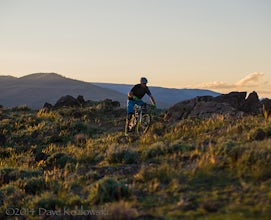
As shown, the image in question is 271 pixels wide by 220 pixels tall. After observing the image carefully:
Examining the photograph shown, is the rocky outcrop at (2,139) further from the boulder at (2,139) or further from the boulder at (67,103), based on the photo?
the boulder at (67,103)

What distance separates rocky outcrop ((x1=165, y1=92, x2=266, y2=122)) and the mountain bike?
12.5 feet

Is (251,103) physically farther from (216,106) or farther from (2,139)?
(2,139)

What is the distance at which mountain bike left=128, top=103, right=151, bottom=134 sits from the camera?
57.1ft

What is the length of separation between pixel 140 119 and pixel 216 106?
17.6 feet

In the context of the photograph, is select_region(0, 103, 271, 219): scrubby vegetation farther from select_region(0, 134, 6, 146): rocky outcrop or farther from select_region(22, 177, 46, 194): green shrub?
select_region(0, 134, 6, 146): rocky outcrop

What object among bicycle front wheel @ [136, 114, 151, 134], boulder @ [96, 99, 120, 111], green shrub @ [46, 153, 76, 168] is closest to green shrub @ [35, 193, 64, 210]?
green shrub @ [46, 153, 76, 168]

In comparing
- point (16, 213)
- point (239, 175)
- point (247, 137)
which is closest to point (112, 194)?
point (16, 213)

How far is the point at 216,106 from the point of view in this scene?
2091 centimetres


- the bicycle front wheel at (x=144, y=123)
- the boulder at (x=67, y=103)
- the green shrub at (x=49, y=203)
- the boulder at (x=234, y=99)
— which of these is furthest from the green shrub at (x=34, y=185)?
the boulder at (x=67, y=103)

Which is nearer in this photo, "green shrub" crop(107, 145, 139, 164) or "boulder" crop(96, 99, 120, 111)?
"green shrub" crop(107, 145, 139, 164)

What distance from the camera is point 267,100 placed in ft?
68.3

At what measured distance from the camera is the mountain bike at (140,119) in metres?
17.4

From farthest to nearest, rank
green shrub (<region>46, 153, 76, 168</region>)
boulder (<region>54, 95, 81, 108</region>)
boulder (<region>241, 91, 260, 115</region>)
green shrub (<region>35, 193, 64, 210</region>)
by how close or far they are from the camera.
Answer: boulder (<region>54, 95, 81, 108</region>), boulder (<region>241, 91, 260, 115</region>), green shrub (<region>46, 153, 76, 168</region>), green shrub (<region>35, 193, 64, 210</region>)

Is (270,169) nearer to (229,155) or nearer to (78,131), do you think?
(229,155)
